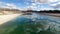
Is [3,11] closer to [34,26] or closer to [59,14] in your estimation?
[34,26]

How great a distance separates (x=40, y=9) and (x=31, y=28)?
38 cm

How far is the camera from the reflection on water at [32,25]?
2.08m

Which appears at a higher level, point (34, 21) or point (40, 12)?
point (40, 12)

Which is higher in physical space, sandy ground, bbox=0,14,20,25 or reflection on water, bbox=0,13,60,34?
sandy ground, bbox=0,14,20,25

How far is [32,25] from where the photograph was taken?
→ 214 cm

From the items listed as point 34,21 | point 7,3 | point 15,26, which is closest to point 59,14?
point 34,21

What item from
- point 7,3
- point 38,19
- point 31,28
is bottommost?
point 31,28

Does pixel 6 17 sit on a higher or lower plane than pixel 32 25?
higher

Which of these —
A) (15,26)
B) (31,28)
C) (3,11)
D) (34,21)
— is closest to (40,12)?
(34,21)

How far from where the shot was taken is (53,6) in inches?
86.4

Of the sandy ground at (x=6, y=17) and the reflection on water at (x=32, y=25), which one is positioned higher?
the sandy ground at (x=6, y=17)

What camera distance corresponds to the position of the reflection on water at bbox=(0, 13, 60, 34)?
6.82 ft

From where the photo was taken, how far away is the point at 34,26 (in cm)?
216

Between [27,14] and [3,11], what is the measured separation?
425mm
